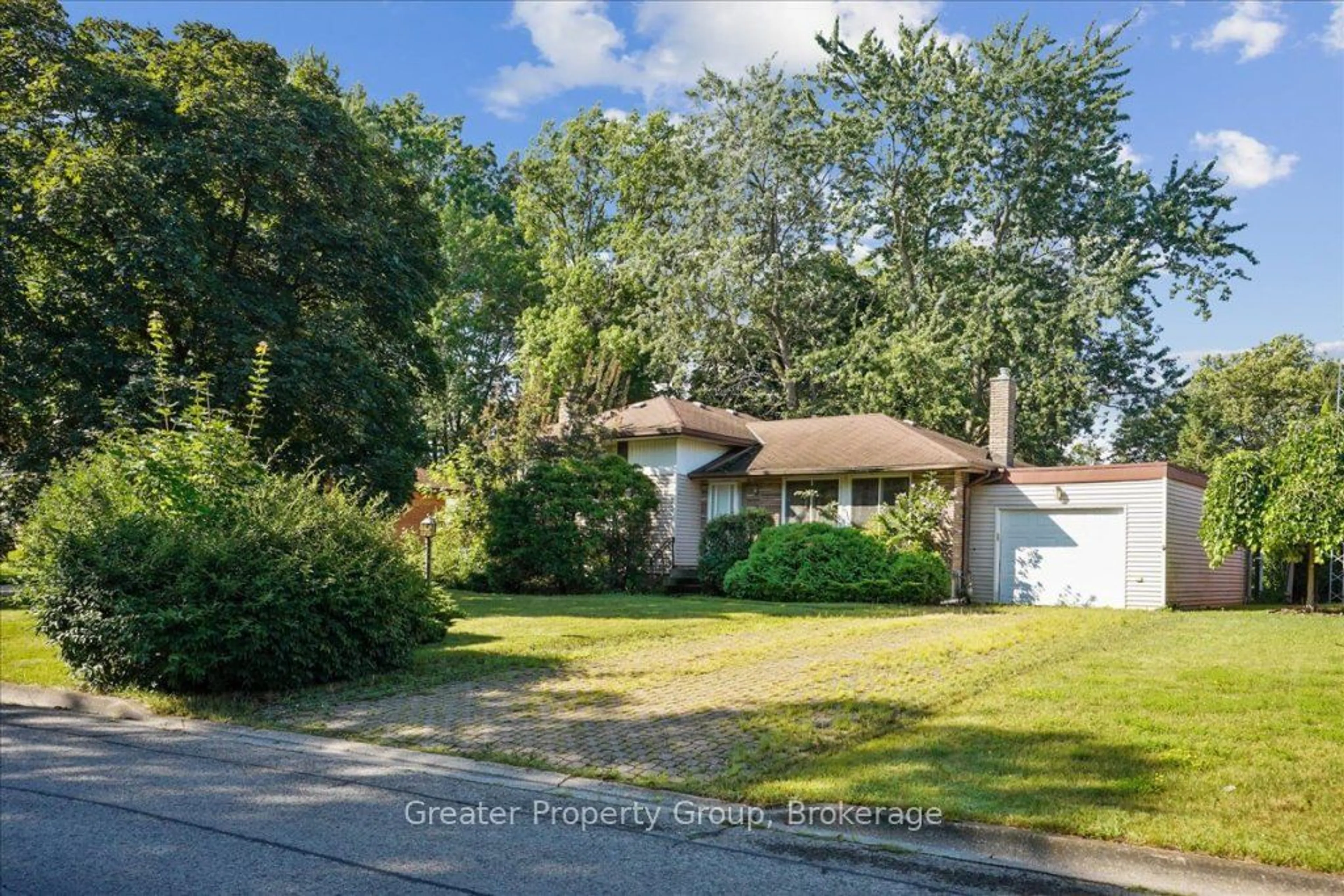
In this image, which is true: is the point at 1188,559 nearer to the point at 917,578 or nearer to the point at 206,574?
the point at 917,578

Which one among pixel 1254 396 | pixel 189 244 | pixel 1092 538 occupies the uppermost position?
pixel 1254 396

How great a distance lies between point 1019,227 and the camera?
99.1 ft

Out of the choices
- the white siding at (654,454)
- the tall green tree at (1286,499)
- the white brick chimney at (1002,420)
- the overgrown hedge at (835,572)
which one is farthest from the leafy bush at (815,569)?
the tall green tree at (1286,499)

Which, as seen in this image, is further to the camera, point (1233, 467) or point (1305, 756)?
point (1233, 467)

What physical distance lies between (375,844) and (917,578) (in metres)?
17.3

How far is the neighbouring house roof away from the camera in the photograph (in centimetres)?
2522

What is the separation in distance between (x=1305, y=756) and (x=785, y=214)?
2934 cm

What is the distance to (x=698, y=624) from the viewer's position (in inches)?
577

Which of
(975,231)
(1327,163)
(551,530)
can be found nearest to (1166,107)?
(1327,163)

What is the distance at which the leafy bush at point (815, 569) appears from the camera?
20641 mm

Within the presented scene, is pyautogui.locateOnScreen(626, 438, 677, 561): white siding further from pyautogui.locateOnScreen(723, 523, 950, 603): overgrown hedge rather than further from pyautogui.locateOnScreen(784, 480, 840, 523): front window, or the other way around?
pyautogui.locateOnScreen(723, 523, 950, 603): overgrown hedge

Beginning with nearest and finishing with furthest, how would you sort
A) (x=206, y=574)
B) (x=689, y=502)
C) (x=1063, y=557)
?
1. (x=206, y=574)
2. (x=1063, y=557)
3. (x=689, y=502)

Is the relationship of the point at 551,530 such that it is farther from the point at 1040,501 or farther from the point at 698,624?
the point at 1040,501

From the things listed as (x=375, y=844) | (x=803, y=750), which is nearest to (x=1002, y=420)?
(x=803, y=750)
